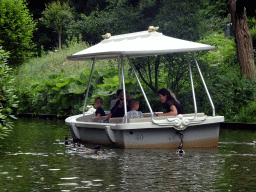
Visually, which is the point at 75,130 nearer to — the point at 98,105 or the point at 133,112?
the point at 98,105

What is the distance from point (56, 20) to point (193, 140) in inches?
1247

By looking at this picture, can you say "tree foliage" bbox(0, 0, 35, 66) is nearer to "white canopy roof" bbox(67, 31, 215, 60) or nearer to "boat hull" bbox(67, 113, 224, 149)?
"white canopy roof" bbox(67, 31, 215, 60)

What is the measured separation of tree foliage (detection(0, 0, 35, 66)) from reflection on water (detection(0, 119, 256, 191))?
16666mm

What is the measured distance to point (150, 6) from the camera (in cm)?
2853

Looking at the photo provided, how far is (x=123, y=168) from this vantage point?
34.5 ft

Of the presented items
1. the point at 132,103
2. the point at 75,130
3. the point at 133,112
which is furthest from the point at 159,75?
the point at 133,112

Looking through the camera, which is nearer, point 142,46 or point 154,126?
point 154,126

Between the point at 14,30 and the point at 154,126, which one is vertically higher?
the point at 14,30

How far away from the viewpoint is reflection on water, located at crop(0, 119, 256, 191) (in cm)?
871

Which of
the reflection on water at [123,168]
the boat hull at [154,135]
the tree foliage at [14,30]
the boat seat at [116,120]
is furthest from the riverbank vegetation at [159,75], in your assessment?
the boat seat at [116,120]

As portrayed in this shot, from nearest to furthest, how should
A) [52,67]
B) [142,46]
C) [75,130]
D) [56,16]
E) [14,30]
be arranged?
[142,46], [75,130], [14,30], [52,67], [56,16]

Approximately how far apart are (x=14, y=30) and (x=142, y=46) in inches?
767

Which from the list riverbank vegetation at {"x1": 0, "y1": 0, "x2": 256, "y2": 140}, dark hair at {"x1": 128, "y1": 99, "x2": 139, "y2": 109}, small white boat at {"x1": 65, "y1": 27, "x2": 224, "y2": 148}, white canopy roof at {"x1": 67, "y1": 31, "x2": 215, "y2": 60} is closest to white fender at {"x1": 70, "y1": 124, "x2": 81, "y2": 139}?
small white boat at {"x1": 65, "y1": 27, "x2": 224, "y2": 148}

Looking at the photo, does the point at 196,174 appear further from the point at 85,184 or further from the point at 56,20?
the point at 56,20
